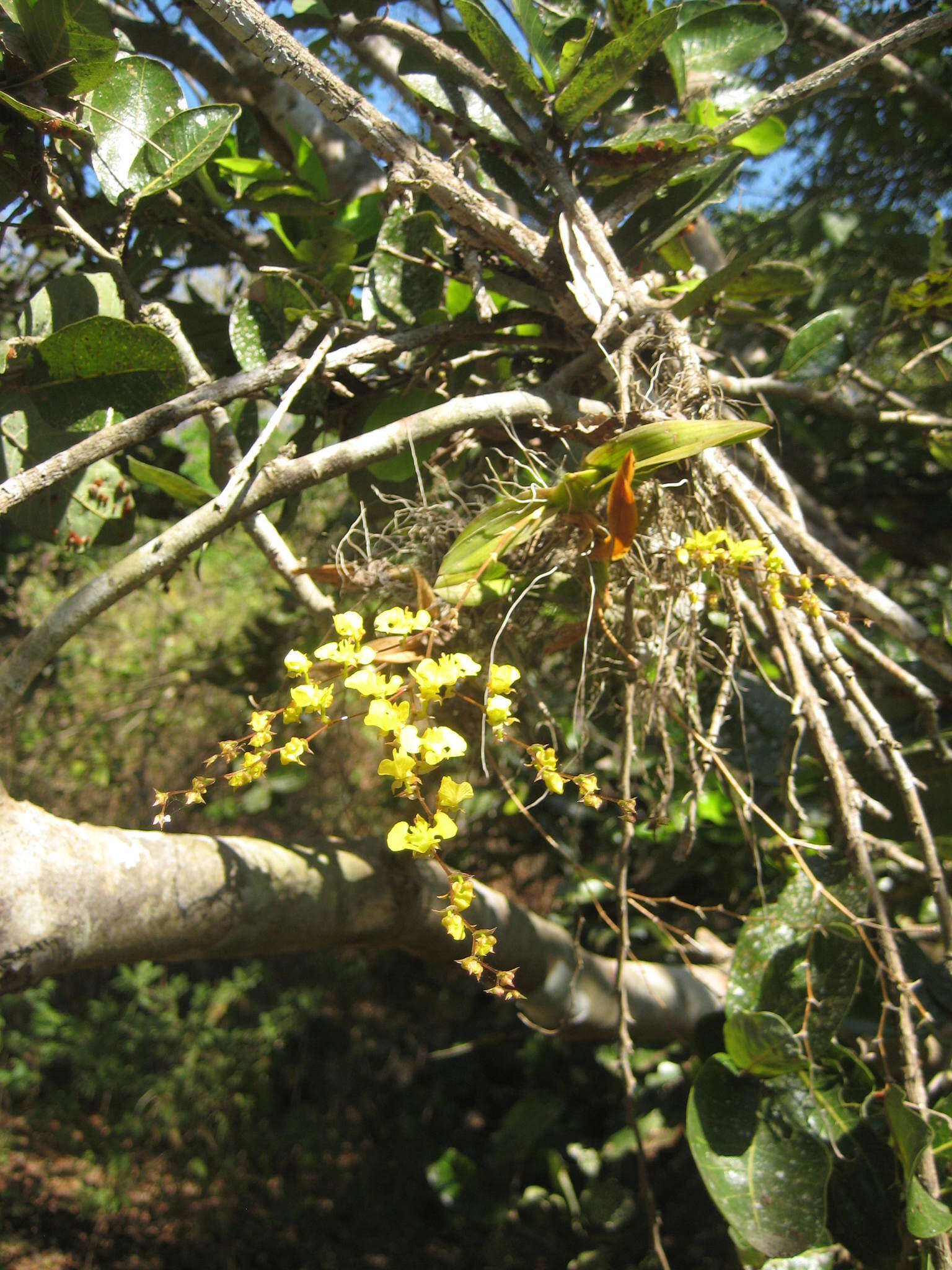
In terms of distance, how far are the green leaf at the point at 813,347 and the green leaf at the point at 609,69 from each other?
1.31 ft

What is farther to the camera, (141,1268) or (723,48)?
(141,1268)

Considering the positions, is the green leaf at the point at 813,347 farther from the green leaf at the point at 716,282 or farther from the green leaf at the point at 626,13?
the green leaf at the point at 626,13

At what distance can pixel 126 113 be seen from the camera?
2.69ft

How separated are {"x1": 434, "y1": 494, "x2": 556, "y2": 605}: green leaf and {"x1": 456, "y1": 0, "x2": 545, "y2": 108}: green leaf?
51cm

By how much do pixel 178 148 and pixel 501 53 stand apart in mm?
356

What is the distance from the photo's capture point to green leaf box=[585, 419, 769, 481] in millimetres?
649

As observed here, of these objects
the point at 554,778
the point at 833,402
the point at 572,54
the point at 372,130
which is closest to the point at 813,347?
the point at 833,402

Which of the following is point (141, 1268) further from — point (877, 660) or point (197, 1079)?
point (877, 660)

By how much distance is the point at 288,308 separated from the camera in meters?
0.86

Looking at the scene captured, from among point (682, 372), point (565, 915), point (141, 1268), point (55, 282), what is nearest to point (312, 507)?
point (565, 915)

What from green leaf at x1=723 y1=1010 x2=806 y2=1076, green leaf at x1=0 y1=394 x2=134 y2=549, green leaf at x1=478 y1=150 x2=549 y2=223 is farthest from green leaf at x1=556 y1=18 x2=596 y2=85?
green leaf at x1=723 y1=1010 x2=806 y2=1076

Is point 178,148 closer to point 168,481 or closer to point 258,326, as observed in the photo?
point 258,326

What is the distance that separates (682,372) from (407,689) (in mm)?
439

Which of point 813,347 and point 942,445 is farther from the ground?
point 813,347
